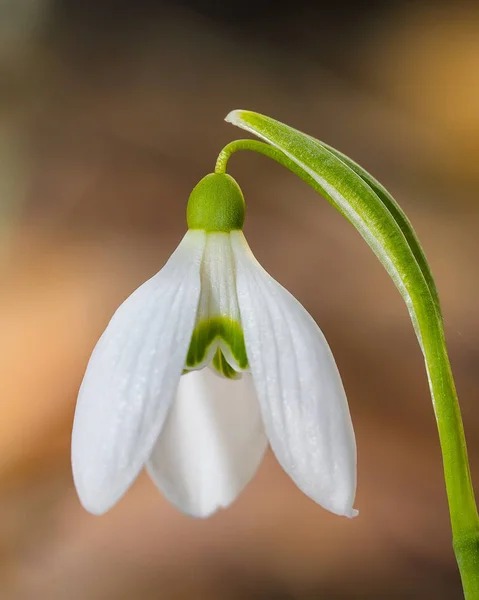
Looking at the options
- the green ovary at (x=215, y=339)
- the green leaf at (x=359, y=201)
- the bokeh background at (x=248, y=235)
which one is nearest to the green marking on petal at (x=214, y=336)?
the green ovary at (x=215, y=339)

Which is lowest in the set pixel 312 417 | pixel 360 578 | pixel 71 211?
pixel 360 578

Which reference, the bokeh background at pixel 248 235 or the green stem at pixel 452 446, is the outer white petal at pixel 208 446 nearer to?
the green stem at pixel 452 446

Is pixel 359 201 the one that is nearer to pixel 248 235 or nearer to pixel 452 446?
pixel 452 446

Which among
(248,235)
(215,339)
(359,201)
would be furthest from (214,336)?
(248,235)

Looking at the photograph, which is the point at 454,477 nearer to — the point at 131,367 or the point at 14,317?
the point at 131,367

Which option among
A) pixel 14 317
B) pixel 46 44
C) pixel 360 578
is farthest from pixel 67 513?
pixel 46 44

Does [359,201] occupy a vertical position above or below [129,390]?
above

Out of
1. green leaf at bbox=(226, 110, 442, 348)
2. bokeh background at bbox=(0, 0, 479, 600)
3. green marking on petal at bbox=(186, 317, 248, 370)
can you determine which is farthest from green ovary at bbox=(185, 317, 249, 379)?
bokeh background at bbox=(0, 0, 479, 600)
